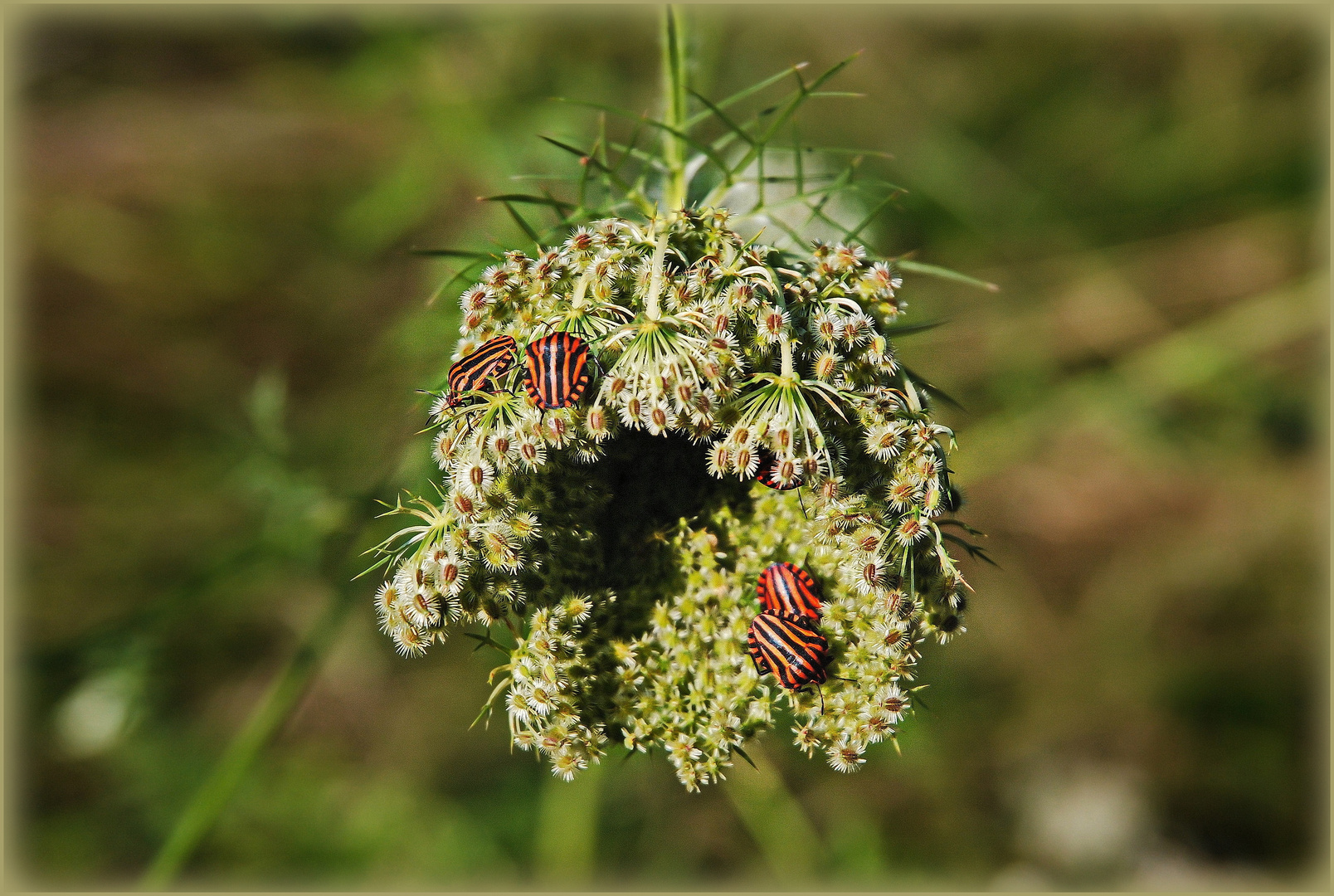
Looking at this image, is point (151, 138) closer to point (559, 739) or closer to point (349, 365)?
point (349, 365)

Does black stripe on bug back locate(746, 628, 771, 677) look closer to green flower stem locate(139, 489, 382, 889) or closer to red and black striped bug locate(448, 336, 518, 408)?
red and black striped bug locate(448, 336, 518, 408)

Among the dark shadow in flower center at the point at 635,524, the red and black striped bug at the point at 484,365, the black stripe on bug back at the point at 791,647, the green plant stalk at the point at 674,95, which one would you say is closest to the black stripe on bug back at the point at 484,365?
the red and black striped bug at the point at 484,365

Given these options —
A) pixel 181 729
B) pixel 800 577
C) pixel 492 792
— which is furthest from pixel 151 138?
pixel 800 577

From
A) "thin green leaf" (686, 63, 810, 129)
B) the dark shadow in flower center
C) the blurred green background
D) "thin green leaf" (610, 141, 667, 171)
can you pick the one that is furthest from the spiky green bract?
the blurred green background

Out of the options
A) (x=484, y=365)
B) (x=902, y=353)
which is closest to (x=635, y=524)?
(x=484, y=365)

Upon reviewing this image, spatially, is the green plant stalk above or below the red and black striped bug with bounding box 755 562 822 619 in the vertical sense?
above

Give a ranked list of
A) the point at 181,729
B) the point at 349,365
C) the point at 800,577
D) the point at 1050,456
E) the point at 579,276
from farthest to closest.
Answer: the point at 1050,456
the point at 349,365
the point at 181,729
the point at 800,577
the point at 579,276

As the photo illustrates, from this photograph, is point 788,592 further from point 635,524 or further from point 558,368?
point 558,368
